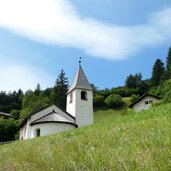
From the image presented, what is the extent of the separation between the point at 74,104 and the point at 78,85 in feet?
11.1

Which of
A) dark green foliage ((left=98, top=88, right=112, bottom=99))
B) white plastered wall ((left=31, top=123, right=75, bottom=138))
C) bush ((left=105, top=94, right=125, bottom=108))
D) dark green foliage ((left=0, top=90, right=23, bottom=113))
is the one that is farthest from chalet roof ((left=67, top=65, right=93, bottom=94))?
dark green foliage ((left=0, top=90, right=23, bottom=113))

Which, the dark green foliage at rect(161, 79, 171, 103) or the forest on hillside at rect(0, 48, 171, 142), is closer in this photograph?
the dark green foliage at rect(161, 79, 171, 103)

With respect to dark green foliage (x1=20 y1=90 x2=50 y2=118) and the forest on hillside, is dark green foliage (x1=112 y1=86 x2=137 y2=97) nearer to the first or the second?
the forest on hillside

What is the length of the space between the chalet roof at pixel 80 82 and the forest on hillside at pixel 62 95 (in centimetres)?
2060

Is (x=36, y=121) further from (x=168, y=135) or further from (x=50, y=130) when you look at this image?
(x=168, y=135)

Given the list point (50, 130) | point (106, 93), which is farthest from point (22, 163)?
point (106, 93)

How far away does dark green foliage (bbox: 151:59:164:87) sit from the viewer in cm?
12146

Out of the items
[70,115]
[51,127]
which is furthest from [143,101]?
[51,127]

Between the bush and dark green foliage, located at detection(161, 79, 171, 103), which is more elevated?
the bush

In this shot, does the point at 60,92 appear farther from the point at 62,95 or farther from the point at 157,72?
the point at 157,72

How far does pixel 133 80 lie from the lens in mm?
138125

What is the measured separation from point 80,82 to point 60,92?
46.8m

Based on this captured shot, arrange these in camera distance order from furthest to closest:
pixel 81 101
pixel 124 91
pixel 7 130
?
pixel 124 91 → pixel 7 130 → pixel 81 101

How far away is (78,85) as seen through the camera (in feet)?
190
